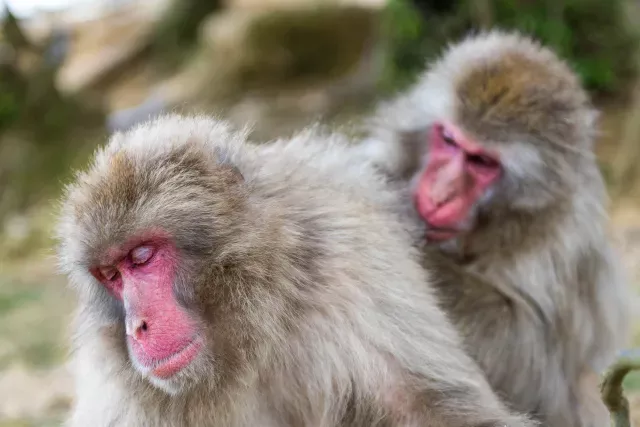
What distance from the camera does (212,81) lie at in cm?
1163

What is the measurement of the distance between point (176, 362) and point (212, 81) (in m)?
9.80

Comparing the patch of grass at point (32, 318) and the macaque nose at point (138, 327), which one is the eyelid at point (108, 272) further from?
the patch of grass at point (32, 318)

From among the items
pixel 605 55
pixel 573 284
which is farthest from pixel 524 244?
pixel 605 55

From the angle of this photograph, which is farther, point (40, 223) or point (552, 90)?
point (40, 223)

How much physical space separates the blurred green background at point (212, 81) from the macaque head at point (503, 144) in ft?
1.80

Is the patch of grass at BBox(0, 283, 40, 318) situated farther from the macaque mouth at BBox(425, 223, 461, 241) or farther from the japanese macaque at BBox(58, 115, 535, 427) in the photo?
the macaque mouth at BBox(425, 223, 461, 241)

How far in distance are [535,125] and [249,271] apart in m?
1.57

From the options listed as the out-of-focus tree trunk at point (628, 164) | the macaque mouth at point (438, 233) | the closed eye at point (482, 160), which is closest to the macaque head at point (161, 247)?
the macaque mouth at point (438, 233)

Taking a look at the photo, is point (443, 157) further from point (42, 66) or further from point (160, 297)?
point (42, 66)

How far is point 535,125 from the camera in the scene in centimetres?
329

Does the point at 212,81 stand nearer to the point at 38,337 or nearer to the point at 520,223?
the point at 38,337

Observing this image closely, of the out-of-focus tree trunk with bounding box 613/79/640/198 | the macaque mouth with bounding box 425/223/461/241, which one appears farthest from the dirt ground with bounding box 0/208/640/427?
the macaque mouth with bounding box 425/223/461/241

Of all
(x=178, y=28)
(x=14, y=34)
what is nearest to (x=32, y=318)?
(x=14, y=34)

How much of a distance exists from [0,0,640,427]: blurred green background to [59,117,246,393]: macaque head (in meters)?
0.69
